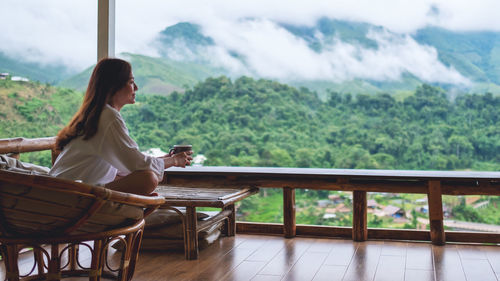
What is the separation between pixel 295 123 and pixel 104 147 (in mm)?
9745

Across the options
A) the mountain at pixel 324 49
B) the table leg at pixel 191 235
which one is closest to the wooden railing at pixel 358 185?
the table leg at pixel 191 235

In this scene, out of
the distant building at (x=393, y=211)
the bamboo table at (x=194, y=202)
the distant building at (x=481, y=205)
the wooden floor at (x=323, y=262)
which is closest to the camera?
the wooden floor at (x=323, y=262)

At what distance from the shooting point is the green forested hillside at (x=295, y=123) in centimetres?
1066

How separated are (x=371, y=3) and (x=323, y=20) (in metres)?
1.17

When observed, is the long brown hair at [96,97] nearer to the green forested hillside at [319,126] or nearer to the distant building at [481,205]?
the distant building at [481,205]

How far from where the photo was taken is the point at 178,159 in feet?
8.04

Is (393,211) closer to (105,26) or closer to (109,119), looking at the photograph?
(105,26)

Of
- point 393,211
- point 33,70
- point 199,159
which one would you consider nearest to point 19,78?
point 33,70

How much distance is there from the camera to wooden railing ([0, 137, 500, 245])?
371 cm

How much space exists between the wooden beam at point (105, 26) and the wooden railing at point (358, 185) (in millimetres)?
762

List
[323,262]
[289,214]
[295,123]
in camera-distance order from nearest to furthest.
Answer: [323,262]
[289,214]
[295,123]

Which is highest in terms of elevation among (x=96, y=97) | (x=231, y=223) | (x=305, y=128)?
(x=305, y=128)

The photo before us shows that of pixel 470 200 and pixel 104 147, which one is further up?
pixel 104 147

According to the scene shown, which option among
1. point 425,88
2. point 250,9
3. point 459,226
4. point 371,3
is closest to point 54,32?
point 250,9
